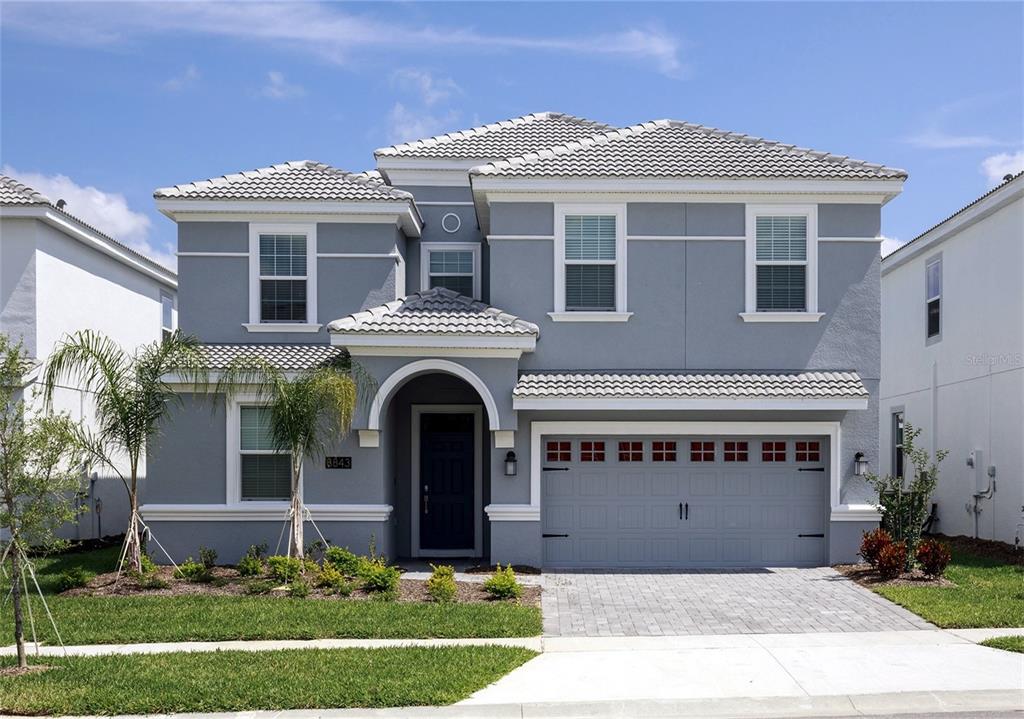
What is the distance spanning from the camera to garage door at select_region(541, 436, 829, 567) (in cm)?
1617

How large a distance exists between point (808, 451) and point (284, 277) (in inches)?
382

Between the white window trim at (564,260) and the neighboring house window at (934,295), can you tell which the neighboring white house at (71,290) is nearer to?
the white window trim at (564,260)

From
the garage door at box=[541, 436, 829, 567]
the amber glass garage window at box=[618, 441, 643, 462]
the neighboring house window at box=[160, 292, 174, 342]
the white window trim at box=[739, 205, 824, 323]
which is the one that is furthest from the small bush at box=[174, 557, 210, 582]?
the neighboring house window at box=[160, 292, 174, 342]

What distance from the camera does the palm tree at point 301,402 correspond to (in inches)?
571

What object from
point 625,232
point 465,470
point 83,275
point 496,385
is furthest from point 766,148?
point 83,275

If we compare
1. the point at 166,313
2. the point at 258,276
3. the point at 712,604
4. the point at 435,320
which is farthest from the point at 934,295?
the point at 166,313

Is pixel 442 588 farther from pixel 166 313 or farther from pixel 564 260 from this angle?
pixel 166 313

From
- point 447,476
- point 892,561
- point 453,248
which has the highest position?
point 453,248

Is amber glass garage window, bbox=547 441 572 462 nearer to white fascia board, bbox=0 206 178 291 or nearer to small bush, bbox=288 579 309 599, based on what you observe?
small bush, bbox=288 579 309 599

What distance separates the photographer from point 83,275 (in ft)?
68.6

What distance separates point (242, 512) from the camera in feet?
52.1

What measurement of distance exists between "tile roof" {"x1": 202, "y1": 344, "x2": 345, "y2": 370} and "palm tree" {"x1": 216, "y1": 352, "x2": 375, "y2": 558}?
0.30m

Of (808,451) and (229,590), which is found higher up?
(808,451)

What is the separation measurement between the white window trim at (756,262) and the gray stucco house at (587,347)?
0.13 feet
